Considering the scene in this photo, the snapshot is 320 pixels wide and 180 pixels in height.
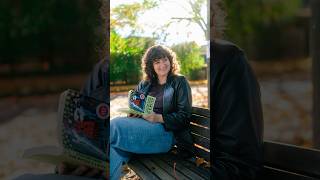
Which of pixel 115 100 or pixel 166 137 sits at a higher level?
pixel 115 100

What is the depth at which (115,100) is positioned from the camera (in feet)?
10.6

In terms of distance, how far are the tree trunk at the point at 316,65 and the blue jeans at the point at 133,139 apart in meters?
1.15

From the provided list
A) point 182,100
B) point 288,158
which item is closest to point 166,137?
point 182,100

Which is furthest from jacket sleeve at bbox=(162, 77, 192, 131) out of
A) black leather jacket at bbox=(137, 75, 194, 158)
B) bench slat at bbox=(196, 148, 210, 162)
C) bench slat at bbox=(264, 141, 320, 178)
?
bench slat at bbox=(264, 141, 320, 178)

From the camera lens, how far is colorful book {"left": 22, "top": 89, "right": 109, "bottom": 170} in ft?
9.59

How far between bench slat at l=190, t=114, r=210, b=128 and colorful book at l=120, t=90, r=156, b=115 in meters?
0.36

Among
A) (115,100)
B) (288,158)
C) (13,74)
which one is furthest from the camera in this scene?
(115,100)

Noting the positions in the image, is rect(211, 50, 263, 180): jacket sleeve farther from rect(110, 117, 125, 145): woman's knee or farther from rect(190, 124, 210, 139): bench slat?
rect(110, 117, 125, 145): woman's knee

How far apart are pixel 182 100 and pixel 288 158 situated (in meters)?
0.97

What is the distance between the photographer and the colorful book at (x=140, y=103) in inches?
131

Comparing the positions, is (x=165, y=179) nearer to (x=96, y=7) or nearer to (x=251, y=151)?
(x=251, y=151)

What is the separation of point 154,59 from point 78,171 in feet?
3.60

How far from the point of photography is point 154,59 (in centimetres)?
333

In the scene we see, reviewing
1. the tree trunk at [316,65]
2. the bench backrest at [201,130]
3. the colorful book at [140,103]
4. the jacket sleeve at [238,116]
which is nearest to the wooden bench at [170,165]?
the bench backrest at [201,130]
